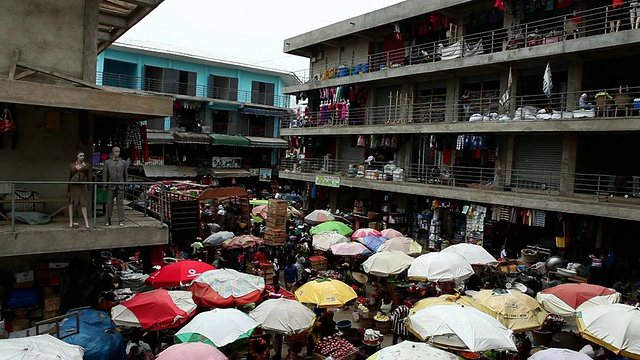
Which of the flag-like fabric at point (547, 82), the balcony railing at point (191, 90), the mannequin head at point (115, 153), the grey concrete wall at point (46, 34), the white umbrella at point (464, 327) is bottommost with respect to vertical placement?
the white umbrella at point (464, 327)

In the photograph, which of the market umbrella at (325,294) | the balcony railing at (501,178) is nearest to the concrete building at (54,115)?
the market umbrella at (325,294)

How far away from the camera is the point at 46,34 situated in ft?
32.1

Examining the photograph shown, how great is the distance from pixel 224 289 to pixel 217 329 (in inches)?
80.9

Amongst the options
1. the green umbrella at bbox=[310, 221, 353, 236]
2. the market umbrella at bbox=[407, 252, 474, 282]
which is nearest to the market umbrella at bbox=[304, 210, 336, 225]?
the green umbrella at bbox=[310, 221, 353, 236]

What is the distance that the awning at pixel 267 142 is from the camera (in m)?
39.4

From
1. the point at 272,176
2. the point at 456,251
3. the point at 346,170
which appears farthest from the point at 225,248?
the point at 272,176

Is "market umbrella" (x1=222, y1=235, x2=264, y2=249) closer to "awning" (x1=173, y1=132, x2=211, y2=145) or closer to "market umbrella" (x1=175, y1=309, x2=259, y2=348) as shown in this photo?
"market umbrella" (x1=175, y1=309, x2=259, y2=348)

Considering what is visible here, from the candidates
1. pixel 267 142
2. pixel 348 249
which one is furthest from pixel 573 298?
pixel 267 142

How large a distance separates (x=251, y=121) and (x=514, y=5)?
85.8 ft

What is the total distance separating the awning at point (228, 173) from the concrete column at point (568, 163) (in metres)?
26.0

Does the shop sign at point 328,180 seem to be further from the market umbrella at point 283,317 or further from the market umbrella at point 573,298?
the market umbrella at point 283,317

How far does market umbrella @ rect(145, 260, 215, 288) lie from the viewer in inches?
447

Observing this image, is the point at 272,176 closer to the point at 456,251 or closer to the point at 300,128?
the point at 300,128

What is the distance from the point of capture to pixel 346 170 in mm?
28734
